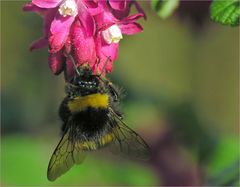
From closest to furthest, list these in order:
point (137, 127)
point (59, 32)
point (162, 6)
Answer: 1. point (59, 32)
2. point (162, 6)
3. point (137, 127)

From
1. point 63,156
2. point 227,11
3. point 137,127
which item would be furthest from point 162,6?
point 137,127

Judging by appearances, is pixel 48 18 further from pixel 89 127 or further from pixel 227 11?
pixel 227 11

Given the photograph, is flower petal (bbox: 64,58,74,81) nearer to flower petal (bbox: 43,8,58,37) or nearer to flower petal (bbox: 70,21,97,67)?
flower petal (bbox: 70,21,97,67)

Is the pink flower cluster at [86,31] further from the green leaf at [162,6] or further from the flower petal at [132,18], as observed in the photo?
the green leaf at [162,6]

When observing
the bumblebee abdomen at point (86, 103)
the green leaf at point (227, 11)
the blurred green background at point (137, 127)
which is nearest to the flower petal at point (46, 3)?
the bumblebee abdomen at point (86, 103)

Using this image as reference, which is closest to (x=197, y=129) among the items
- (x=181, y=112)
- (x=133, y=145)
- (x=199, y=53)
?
(x=181, y=112)

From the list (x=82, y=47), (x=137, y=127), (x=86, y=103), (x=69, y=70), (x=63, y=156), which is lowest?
(x=137, y=127)

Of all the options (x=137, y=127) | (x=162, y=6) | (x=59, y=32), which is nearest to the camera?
(x=59, y=32)

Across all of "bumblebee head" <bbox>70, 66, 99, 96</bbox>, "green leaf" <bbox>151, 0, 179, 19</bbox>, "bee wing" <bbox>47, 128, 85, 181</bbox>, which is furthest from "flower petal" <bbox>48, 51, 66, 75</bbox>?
"green leaf" <bbox>151, 0, 179, 19</bbox>
